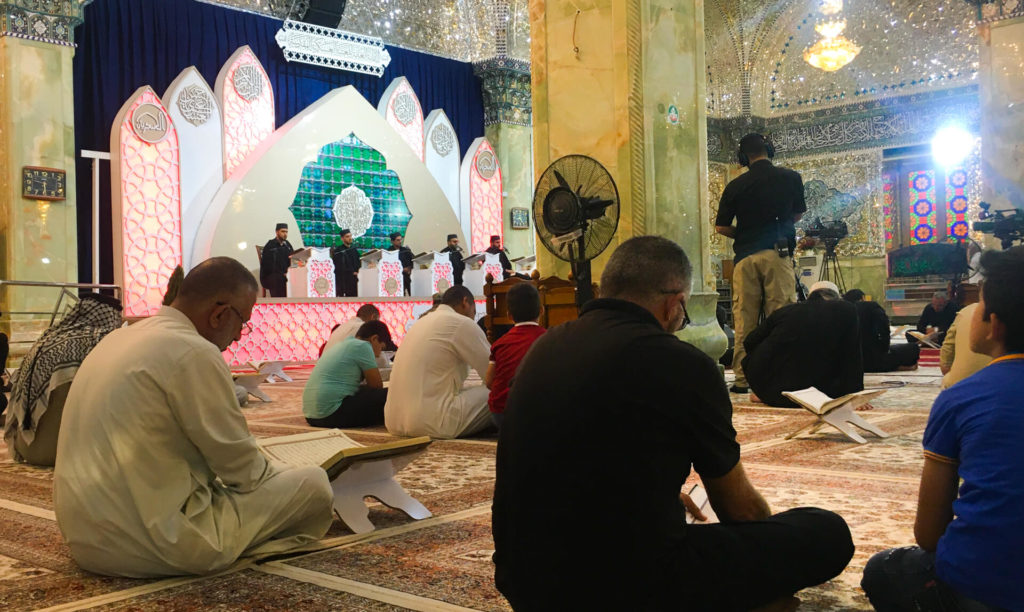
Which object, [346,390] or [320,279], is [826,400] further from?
[320,279]

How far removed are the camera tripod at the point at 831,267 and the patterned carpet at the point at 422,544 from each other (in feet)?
27.8

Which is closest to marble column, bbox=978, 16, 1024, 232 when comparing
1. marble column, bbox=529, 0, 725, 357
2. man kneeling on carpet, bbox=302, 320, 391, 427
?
A: marble column, bbox=529, 0, 725, 357

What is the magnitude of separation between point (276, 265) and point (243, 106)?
2.32 meters

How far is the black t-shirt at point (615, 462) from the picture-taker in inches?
56.1

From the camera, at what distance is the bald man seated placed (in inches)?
82.9

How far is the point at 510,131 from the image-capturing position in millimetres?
14969

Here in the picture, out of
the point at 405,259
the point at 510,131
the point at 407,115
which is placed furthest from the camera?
the point at 510,131

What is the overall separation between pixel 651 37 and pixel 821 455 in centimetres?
335

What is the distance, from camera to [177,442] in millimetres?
2146

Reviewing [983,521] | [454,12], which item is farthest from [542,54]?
[454,12]

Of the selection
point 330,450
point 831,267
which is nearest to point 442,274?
point 831,267

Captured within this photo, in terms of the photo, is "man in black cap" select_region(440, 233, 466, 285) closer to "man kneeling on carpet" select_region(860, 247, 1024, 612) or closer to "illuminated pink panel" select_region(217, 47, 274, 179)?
"illuminated pink panel" select_region(217, 47, 274, 179)

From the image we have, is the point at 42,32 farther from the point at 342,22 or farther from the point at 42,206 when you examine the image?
the point at 342,22

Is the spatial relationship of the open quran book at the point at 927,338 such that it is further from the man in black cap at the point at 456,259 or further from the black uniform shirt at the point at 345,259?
the black uniform shirt at the point at 345,259
